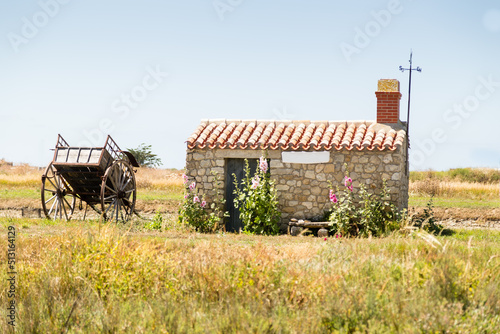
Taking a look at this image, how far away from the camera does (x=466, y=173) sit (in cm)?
3112

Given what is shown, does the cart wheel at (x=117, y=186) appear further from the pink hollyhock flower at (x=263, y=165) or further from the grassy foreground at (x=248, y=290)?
the grassy foreground at (x=248, y=290)

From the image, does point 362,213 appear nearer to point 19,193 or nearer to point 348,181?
point 348,181

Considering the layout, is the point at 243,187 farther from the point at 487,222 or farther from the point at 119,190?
the point at 487,222

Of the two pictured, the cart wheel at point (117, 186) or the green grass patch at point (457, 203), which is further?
the green grass patch at point (457, 203)

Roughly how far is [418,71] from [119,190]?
342 inches

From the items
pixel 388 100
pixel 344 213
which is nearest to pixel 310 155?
pixel 344 213

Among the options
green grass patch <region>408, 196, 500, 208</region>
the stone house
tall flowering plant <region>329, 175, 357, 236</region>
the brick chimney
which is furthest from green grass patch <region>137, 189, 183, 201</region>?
green grass patch <region>408, 196, 500, 208</region>

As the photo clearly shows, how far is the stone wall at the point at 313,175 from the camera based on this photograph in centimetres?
1269

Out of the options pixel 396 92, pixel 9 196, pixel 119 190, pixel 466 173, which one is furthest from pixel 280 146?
pixel 466 173

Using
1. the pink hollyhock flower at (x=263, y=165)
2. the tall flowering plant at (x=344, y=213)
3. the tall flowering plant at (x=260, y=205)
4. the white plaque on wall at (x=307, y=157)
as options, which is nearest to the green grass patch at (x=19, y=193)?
the tall flowering plant at (x=260, y=205)

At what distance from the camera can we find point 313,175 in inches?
515

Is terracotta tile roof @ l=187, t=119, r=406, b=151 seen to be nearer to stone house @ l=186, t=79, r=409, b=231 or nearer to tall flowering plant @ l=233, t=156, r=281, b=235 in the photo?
stone house @ l=186, t=79, r=409, b=231

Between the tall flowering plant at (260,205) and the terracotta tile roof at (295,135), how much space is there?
30.0 inches

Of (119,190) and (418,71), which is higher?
(418,71)
